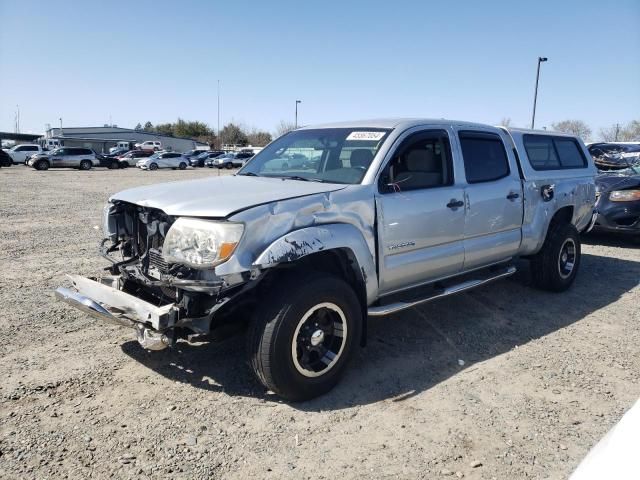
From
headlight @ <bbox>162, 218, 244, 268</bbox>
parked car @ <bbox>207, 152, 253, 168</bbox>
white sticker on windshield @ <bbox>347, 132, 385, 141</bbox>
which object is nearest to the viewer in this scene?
headlight @ <bbox>162, 218, 244, 268</bbox>

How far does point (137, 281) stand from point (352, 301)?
1.57 metres

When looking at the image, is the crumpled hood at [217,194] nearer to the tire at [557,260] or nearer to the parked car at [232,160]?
the tire at [557,260]

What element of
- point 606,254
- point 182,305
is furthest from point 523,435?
point 606,254

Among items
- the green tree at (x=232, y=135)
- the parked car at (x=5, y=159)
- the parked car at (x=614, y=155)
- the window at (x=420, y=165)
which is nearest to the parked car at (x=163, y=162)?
the parked car at (x=5, y=159)

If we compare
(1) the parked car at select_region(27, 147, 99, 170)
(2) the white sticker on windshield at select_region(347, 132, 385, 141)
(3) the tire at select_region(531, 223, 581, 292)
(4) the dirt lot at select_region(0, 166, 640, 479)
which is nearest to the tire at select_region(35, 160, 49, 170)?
(1) the parked car at select_region(27, 147, 99, 170)

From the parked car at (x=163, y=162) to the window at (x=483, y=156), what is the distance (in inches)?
1551

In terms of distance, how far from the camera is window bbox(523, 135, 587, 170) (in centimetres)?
557

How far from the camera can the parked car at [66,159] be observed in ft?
113

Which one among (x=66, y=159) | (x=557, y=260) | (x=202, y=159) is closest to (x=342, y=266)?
(x=557, y=260)

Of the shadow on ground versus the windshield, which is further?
the windshield

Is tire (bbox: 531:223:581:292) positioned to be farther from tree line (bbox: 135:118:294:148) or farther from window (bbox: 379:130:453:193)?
tree line (bbox: 135:118:294:148)

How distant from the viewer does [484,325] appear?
15.6 feet

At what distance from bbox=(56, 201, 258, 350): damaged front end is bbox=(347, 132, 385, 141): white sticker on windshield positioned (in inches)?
65.7

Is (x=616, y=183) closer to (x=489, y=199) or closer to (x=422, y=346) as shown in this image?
(x=489, y=199)
